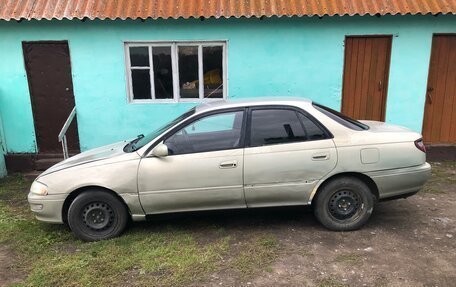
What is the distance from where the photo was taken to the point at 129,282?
3.76 meters

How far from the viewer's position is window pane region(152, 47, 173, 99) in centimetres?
756

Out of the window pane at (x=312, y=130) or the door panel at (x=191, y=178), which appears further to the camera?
the window pane at (x=312, y=130)

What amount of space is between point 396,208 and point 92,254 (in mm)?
3996

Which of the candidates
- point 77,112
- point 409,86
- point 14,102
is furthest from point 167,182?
point 409,86

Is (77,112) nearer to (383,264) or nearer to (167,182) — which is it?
(167,182)

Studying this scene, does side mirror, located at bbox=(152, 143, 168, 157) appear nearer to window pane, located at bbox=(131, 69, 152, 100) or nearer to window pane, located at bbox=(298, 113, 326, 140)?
window pane, located at bbox=(298, 113, 326, 140)

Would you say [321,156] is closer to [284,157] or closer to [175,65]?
[284,157]

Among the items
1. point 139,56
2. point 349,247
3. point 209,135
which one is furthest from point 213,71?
point 349,247

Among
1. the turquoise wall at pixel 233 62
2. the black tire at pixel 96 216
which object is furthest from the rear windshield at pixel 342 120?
the turquoise wall at pixel 233 62

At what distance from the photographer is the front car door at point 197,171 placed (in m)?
4.40

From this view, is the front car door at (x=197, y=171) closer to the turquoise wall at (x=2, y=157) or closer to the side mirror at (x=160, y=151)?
the side mirror at (x=160, y=151)

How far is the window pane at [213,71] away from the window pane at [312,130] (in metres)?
3.47

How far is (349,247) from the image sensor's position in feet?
14.1

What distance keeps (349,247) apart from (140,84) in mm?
5157
